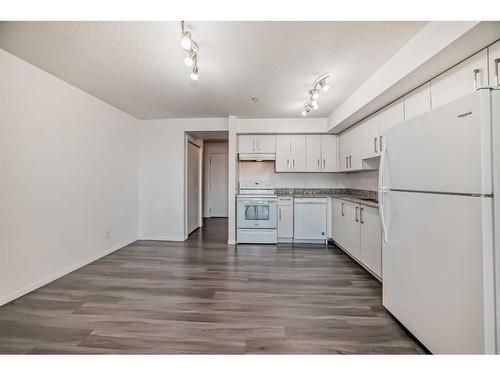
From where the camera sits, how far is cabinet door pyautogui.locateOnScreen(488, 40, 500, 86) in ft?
5.27

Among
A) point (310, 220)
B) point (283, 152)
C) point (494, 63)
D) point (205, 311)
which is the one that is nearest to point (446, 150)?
point (494, 63)

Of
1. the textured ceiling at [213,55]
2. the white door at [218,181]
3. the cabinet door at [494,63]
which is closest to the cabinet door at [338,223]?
the textured ceiling at [213,55]

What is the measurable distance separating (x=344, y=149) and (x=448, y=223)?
325cm

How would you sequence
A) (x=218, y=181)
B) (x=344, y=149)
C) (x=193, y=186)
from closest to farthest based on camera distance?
(x=344, y=149) < (x=193, y=186) < (x=218, y=181)

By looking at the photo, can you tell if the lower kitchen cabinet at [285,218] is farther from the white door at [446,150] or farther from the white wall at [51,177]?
the white wall at [51,177]

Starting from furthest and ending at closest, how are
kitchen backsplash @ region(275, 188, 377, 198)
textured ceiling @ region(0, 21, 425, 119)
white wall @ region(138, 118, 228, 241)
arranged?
kitchen backsplash @ region(275, 188, 377, 198), white wall @ region(138, 118, 228, 241), textured ceiling @ region(0, 21, 425, 119)

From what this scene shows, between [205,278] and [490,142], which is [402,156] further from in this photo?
[205,278]

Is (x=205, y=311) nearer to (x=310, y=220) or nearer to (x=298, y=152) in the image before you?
(x=310, y=220)

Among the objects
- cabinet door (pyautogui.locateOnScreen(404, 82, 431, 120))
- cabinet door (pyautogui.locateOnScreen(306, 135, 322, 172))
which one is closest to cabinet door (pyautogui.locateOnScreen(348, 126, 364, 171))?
cabinet door (pyautogui.locateOnScreen(306, 135, 322, 172))

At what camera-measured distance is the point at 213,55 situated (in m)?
2.33

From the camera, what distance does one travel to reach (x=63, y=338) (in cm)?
178

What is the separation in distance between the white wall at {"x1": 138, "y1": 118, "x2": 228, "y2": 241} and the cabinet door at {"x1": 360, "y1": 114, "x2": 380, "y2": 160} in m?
2.47

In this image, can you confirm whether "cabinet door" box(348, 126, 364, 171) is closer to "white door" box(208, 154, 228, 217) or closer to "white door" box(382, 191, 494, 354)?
Answer: "white door" box(382, 191, 494, 354)
